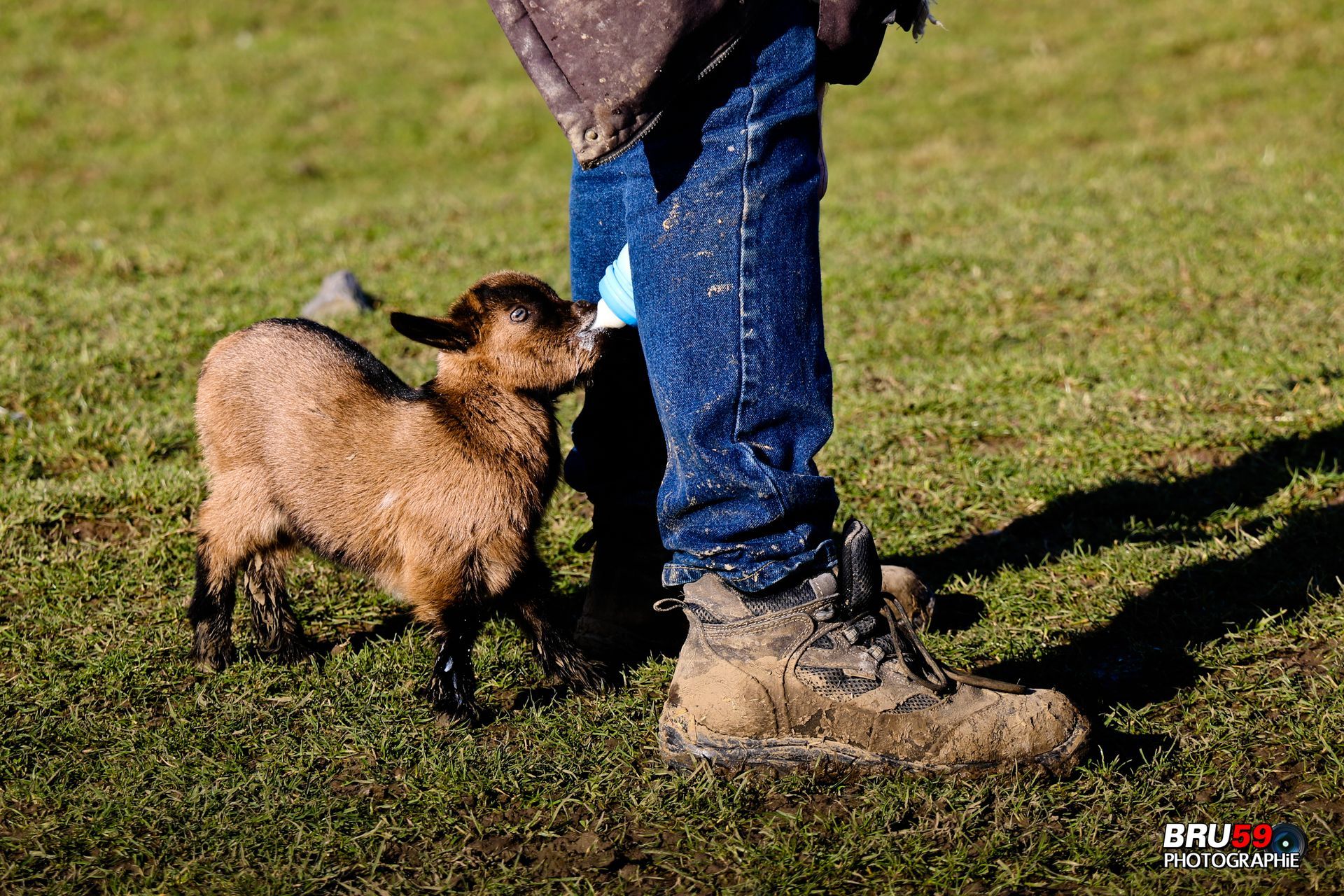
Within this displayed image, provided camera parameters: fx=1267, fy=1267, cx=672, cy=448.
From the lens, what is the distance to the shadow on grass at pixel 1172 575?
124 inches

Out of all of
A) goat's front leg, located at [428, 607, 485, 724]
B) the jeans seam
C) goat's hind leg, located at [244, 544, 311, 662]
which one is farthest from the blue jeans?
goat's hind leg, located at [244, 544, 311, 662]

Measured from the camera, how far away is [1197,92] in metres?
12.4

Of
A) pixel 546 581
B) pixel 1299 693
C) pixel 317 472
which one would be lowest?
pixel 1299 693

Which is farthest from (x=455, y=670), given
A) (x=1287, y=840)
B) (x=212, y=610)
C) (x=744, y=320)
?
(x=1287, y=840)

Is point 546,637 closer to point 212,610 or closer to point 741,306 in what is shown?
point 212,610

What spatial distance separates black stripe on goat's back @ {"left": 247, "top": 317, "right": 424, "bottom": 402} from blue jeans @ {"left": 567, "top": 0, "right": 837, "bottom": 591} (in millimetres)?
954

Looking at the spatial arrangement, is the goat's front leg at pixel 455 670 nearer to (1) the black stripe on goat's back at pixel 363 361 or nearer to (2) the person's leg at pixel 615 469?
(2) the person's leg at pixel 615 469

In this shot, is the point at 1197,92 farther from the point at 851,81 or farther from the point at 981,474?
the point at 851,81

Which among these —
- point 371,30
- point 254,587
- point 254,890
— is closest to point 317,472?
point 254,587

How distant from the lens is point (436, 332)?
125 inches

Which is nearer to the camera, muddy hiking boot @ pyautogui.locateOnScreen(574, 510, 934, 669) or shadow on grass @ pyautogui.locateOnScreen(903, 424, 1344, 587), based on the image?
muddy hiking boot @ pyautogui.locateOnScreen(574, 510, 934, 669)

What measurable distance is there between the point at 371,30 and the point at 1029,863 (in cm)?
1571

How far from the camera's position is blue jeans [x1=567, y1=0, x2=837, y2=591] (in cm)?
244

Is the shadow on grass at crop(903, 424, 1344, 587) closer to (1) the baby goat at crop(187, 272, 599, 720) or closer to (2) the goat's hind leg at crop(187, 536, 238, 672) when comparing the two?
(1) the baby goat at crop(187, 272, 599, 720)
